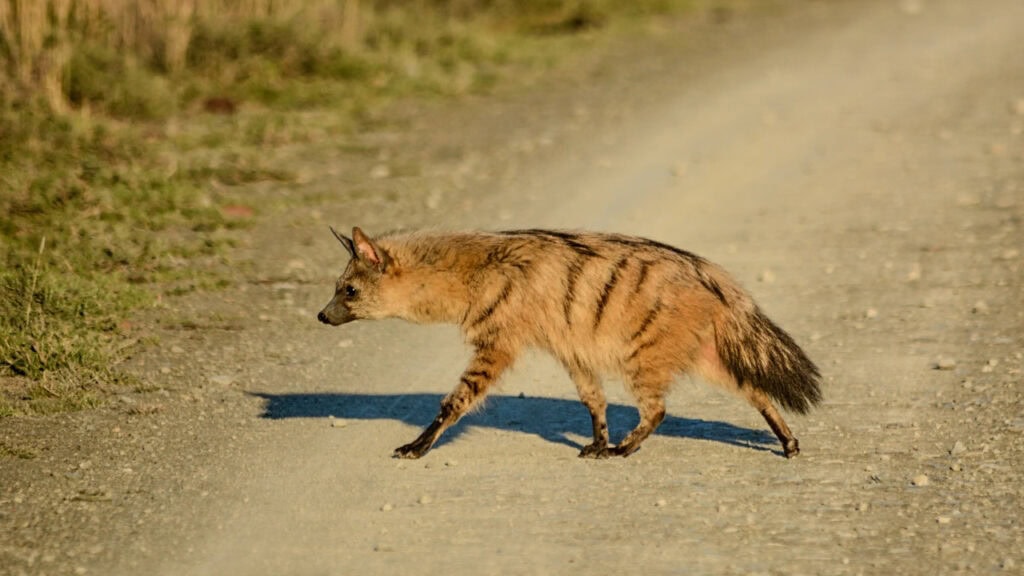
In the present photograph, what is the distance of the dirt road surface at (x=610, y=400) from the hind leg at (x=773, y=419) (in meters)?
0.07

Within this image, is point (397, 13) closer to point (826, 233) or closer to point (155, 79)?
point (155, 79)

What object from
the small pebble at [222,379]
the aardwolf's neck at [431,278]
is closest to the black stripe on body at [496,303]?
the aardwolf's neck at [431,278]

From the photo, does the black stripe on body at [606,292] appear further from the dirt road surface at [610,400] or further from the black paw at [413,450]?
the black paw at [413,450]

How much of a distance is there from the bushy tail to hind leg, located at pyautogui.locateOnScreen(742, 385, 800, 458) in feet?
0.14

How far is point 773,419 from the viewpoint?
6.92 metres

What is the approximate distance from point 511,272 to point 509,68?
10.1 meters

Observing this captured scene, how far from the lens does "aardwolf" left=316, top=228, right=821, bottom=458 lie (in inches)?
272

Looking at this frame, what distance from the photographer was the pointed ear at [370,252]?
7336 millimetres

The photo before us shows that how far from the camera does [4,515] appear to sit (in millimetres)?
6086

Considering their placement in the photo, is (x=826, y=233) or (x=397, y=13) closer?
(x=826, y=233)

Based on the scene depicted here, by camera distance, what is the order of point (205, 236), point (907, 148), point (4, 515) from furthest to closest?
1. point (907, 148)
2. point (205, 236)
3. point (4, 515)

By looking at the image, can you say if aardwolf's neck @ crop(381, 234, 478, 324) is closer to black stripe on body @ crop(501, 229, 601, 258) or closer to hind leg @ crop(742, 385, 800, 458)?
black stripe on body @ crop(501, 229, 601, 258)

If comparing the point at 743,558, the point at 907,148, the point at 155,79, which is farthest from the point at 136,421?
the point at 907,148

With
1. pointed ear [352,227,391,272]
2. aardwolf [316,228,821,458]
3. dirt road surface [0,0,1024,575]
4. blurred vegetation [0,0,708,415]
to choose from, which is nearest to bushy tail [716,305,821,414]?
aardwolf [316,228,821,458]
